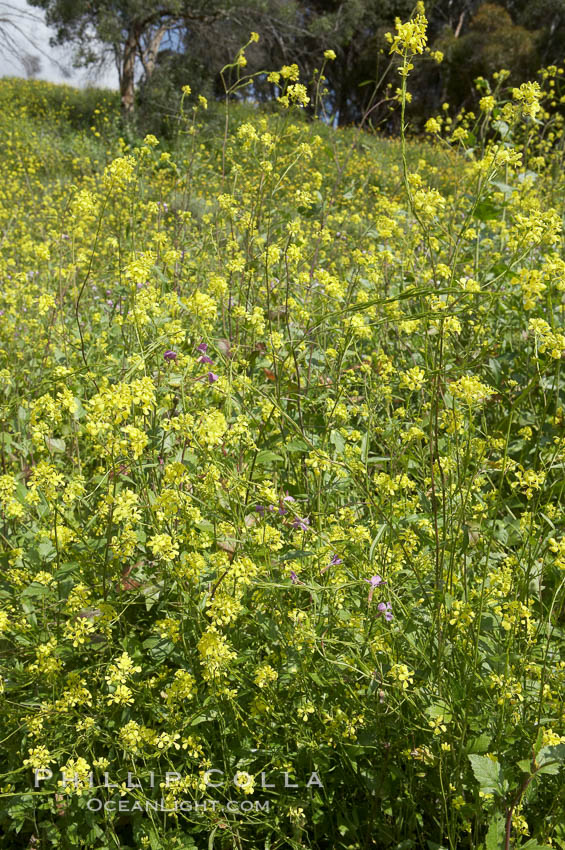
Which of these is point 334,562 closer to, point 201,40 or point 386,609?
point 386,609

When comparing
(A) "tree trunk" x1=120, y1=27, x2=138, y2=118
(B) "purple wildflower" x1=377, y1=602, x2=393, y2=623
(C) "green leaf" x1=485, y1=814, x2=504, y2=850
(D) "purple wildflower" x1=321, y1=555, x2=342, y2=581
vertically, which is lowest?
(C) "green leaf" x1=485, y1=814, x2=504, y2=850

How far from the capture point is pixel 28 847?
4.72ft

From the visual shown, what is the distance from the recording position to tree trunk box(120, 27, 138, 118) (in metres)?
11.6

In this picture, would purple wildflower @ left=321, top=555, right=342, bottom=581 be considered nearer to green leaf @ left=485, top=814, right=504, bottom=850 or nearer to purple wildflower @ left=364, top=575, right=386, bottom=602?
purple wildflower @ left=364, top=575, right=386, bottom=602

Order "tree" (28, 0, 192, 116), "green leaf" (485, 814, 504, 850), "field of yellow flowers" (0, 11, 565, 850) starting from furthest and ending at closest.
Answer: "tree" (28, 0, 192, 116), "field of yellow flowers" (0, 11, 565, 850), "green leaf" (485, 814, 504, 850)

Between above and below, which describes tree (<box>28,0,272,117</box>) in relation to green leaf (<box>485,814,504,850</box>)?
above

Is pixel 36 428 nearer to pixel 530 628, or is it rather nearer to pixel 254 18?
pixel 530 628

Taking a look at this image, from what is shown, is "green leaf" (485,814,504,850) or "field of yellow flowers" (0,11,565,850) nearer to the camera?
"green leaf" (485,814,504,850)

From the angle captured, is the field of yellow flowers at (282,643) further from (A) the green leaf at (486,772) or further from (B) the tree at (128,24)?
(B) the tree at (128,24)

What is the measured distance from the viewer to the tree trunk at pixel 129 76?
1164 cm

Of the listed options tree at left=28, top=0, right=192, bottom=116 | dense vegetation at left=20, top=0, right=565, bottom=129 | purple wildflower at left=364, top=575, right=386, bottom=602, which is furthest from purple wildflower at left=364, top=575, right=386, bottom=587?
tree at left=28, top=0, right=192, bottom=116

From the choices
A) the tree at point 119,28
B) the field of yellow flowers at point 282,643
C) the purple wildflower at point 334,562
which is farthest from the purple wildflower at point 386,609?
the tree at point 119,28

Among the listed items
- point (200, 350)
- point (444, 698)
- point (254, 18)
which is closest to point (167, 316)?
point (200, 350)

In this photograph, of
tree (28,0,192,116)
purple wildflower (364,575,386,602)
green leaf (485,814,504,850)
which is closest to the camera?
green leaf (485,814,504,850)
